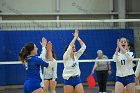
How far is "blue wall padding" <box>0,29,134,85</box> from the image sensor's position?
17.3 meters

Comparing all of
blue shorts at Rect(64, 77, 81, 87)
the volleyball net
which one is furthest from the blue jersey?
the volleyball net

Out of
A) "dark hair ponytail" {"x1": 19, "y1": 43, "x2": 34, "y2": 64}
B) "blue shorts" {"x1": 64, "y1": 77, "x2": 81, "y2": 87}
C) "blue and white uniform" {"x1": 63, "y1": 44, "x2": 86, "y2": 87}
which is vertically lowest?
"blue shorts" {"x1": 64, "y1": 77, "x2": 81, "y2": 87}

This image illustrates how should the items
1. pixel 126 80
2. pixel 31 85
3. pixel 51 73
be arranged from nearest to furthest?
pixel 31 85
pixel 126 80
pixel 51 73

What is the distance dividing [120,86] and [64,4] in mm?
12126

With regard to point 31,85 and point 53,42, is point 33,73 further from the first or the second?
point 53,42

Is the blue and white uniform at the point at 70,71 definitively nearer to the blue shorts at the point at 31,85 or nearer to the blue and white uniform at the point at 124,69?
the blue and white uniform at the point at 124,69

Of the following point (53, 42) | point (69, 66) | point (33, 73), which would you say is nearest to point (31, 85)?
point (33, 73)

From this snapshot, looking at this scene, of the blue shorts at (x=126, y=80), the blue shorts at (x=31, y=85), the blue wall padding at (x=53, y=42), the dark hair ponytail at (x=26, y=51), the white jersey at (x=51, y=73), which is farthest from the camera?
the blue wall padding at (x=53, y=42)

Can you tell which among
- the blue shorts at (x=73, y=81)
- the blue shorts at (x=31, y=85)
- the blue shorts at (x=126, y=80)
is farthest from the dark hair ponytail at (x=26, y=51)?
the blue shorts at (x=126, y=80)

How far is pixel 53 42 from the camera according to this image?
57.6ft

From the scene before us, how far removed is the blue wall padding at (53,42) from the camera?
17.3 metres

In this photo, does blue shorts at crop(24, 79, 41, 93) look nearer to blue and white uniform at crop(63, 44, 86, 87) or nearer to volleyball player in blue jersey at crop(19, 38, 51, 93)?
volleyball player in blue jersey at crop(19, 38, 51, 93)

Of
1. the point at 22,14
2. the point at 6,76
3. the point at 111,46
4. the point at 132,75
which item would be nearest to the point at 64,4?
the point at 22,14

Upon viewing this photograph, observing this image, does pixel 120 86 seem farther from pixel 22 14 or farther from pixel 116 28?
pixel 22 14
